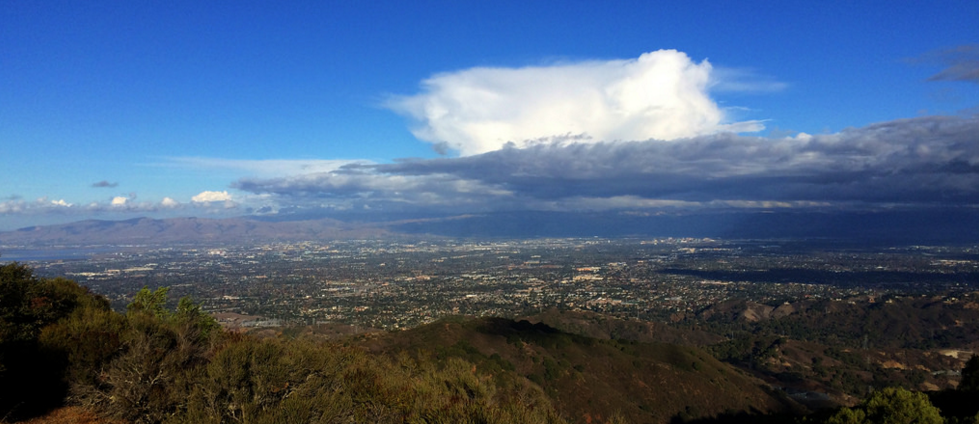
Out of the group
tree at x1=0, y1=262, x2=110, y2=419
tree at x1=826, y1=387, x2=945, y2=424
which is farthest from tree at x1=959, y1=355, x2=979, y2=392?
tree at x1=0, y1=262, x2=110, y2=419

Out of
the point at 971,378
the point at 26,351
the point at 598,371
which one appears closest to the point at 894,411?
the point at 971,378

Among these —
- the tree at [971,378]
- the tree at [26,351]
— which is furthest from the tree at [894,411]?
the tree at [26,351]

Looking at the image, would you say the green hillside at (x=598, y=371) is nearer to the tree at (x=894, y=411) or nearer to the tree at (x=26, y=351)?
the tree at (x=894, y=411)

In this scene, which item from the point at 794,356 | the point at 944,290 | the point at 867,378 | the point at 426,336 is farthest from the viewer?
the point at 944,290

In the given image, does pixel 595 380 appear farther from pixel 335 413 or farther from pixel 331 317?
pixel 331 317

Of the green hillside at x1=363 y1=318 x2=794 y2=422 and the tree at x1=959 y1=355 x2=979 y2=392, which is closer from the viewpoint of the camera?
the tree at x1=959 y1=355 x2=979 y2=392

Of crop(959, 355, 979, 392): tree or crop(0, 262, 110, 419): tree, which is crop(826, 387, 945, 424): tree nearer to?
crop(959, 355, 979, 392): tree

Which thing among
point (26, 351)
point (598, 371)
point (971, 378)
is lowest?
point (598, 371)

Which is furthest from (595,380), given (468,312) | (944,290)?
(944,290)

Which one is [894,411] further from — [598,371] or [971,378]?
[598,371]

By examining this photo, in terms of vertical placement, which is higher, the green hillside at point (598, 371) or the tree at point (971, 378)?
the tree at point (971, 378)

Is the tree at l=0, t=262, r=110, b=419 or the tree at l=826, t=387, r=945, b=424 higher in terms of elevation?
the tree at l=0, t=262, r=110, b=419
